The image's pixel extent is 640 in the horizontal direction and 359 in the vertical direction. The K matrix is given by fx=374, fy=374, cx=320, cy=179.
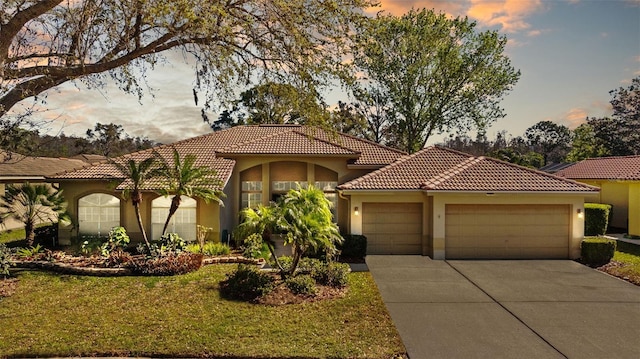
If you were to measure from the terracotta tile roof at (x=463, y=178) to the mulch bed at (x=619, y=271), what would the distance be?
301 cm

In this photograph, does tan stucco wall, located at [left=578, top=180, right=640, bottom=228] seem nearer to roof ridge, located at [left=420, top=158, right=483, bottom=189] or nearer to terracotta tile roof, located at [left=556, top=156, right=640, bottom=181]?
terracotta tile roof, located at [left=556, top=156, right=640, bottom=181]

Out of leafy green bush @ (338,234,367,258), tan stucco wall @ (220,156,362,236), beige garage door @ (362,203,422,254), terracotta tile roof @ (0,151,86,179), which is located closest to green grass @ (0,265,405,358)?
leafy green bush @ (338,234,367,258)

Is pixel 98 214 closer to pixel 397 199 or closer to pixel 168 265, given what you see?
pixel 168 265

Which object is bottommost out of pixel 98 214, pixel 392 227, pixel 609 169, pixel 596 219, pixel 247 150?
pixel 596 219

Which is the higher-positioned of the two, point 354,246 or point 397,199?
point 397,199

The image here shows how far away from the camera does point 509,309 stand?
386 inches

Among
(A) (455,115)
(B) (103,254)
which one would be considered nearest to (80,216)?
(B) (103,254)

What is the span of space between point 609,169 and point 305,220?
2535 centimetres

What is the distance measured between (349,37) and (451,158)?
12.1 metres

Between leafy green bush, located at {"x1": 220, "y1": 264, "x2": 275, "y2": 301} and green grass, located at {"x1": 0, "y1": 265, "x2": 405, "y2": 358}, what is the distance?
375mm

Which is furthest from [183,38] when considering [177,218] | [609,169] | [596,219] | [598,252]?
[609,169]

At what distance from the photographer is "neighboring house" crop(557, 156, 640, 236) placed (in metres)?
20.8

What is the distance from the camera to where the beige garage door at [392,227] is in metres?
16.3

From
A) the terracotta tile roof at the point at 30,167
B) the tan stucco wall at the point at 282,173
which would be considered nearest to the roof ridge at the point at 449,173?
the tan stucco wall at the point at 282,173
